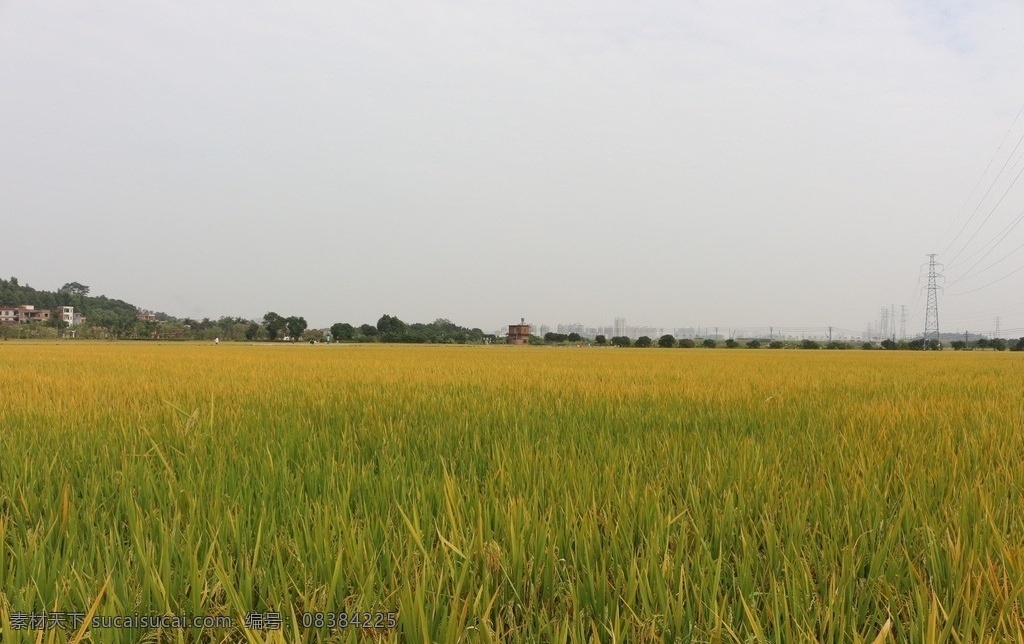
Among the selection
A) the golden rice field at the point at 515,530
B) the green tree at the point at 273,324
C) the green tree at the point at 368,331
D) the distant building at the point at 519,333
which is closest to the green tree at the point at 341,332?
the green tree at the point at 368,331

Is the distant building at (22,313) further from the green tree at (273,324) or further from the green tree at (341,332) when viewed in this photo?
the green tree at (341,332)

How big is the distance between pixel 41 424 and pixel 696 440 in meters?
3.86

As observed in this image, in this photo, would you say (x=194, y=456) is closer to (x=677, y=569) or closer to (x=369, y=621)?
(x=369, y=621)

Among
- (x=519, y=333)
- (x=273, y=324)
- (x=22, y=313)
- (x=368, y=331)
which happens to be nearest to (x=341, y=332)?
(x=368, y=331)

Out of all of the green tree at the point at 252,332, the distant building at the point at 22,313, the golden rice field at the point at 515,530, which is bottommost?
the golden rice field at the point at 515,530

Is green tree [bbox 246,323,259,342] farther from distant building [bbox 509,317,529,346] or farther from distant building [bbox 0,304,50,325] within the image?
distant building [bbox 0,304,50,325]

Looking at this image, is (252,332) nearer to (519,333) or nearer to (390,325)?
(390,325)

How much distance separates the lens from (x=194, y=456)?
2.48 m

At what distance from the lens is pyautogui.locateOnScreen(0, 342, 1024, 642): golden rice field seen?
1.08m

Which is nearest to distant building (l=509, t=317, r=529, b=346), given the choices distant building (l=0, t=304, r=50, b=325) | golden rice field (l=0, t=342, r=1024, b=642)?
golden rice field (l=0, t=342, r=1024, b=642)

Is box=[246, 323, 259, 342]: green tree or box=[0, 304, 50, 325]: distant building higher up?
box=[0, 304, 50, 325]: distant building

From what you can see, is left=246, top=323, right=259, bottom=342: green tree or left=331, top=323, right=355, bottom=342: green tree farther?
left=331, top=323, right=355, bottom=342: green tree

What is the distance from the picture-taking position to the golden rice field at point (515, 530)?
3.54 ft

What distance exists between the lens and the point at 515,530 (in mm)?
1417
